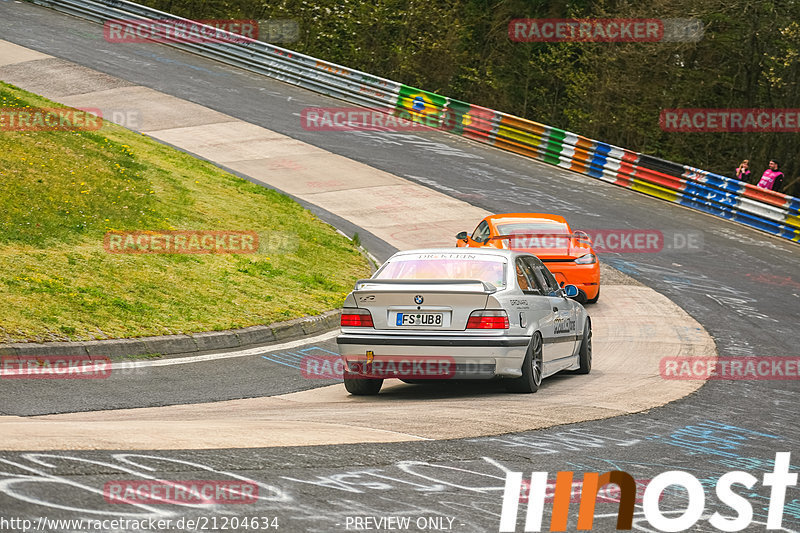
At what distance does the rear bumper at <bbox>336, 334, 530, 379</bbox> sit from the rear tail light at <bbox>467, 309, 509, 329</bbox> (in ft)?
0.39

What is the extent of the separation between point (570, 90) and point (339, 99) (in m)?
8.00

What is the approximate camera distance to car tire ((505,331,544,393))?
9828mm

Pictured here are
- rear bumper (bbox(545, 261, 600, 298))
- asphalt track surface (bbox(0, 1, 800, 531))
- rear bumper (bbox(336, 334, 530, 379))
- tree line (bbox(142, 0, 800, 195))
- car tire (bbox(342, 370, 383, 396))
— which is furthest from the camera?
tree line (bbox(142, 0, 800, 195))

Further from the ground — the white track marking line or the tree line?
the tree line

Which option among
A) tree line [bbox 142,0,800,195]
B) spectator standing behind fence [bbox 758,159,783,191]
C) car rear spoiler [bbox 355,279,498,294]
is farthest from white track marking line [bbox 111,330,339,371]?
tree line [bbox 142,0,800,195]

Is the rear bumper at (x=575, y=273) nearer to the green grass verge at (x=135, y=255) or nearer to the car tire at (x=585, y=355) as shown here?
the green grass verge at (x=135, y=255)

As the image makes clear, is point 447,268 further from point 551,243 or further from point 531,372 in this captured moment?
point 551,243

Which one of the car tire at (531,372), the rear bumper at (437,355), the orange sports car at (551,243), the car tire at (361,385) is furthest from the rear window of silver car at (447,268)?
the orange sports car at (551,243)

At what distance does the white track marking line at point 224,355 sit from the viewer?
35.9 feet

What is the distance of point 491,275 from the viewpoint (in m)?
10.2

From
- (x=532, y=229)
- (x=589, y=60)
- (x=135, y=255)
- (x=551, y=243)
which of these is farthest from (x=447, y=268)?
(x=589, y=60)

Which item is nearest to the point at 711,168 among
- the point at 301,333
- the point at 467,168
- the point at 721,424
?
the point at 467,168

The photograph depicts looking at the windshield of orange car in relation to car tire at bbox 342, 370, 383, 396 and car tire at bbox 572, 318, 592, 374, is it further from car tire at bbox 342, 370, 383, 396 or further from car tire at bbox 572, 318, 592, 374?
car tire at bbox 342, 370, 383, 396

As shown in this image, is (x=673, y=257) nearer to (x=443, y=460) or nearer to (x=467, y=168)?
(x=467, y=168)
